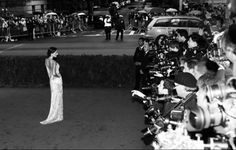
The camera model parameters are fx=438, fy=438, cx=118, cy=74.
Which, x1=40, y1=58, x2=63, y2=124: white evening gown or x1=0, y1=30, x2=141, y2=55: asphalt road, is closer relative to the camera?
x1=40, y1=58, x2=63, y2=124: white evening gown

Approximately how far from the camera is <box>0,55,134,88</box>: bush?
43.1 feet

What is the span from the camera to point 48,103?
11086mm

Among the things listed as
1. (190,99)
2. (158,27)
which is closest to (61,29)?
(158,27)

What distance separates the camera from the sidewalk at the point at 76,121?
7.79 m

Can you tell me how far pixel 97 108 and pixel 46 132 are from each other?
216 cm

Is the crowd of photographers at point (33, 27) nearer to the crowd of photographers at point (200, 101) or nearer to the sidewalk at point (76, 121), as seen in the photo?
the sidewalk at point (76, 121)

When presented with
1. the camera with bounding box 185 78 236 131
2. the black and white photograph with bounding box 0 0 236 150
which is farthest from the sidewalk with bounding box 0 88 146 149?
the camera with bounding box 185 78 236 131

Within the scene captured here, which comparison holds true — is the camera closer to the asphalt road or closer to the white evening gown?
the white evening gown

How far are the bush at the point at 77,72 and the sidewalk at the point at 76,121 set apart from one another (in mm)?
539

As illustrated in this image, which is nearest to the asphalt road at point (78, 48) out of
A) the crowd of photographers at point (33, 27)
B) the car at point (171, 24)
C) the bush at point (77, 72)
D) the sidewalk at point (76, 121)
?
the car at point (171, 24)

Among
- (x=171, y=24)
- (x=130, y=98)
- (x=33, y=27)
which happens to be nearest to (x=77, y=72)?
(x=130, y=98)

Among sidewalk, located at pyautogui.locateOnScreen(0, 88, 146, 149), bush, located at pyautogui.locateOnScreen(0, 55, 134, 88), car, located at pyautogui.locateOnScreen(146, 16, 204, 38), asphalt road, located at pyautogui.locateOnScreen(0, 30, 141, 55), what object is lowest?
asphalt road, located at pyautogui.locateOnScreen(0, 30, 141, 55)

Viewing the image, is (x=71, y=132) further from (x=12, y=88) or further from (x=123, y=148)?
(x=12, y=88)

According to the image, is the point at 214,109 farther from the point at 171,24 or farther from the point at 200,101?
the point at 171,24
